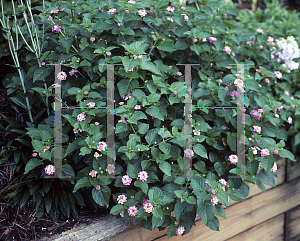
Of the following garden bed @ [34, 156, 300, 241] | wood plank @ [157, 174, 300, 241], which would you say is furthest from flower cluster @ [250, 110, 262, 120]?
wood plank @ [157, 174, 300, 241]

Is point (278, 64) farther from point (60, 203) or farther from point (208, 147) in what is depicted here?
point (60, 203)

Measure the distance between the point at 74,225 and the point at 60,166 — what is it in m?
0.27

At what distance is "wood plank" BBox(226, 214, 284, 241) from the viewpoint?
1.51 m

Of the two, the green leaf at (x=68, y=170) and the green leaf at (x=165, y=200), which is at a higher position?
the green leaf at (x=68, y=170)

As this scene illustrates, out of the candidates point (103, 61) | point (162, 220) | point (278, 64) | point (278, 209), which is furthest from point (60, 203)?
point (278, 64)

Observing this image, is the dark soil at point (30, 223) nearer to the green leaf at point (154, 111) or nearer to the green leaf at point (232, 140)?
the green leaf at point (154, 111)

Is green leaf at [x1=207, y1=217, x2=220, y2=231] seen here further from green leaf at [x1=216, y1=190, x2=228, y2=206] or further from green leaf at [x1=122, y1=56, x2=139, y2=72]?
green leaf at [x1=122, y1=56, x2=139, y2=72]

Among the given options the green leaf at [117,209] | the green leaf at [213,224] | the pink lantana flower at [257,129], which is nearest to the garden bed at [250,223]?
the green leaf at [117,209]

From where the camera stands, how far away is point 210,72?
1.44 meters

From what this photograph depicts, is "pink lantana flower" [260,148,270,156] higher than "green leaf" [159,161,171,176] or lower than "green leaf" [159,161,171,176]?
lower

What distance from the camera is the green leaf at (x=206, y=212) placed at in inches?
39.4

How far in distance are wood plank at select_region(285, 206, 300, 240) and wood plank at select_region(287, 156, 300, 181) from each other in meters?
0.24

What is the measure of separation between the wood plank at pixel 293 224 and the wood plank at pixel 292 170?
9.6 inches

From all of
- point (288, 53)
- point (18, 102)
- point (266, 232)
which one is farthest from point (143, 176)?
point (288, 53)
